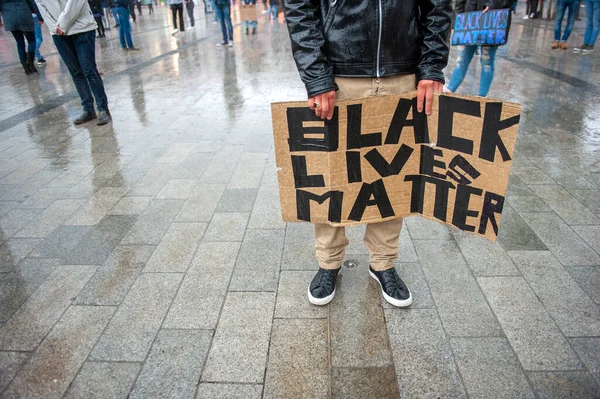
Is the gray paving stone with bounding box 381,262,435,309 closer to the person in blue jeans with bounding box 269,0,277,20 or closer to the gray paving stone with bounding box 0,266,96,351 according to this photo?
the gray paving stone with bounding box 0,266,96,351

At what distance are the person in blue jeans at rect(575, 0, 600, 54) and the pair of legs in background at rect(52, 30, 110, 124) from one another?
1012 cm

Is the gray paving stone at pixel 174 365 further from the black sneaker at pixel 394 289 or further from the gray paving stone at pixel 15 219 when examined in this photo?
the gray paving stone at pixel 15 219

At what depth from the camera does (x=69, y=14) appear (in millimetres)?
5094

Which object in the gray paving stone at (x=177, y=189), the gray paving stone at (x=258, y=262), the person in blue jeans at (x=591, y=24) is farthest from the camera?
the person in blue jeans at (x=591, y=24)

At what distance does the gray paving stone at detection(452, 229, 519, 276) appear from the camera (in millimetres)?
2670

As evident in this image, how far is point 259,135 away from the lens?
5.17 metres

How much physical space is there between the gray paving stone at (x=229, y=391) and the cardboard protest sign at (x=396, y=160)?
88 centimetres

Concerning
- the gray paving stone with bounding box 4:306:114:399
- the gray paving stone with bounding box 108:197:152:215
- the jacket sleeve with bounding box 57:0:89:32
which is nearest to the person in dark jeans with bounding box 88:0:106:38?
the jacket sleeve with bounding box 57:0:89:32

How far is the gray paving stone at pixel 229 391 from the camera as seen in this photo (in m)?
1.89

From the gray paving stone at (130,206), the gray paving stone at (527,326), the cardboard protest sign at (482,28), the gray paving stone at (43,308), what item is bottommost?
the gray paving stone at (527,326)

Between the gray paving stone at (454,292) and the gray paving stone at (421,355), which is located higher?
the gray paving stone at (454,292)

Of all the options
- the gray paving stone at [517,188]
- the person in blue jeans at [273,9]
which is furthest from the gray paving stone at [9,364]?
the person in blue jeans at [273,9]

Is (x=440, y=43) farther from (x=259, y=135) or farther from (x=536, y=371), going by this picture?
(x=259, y=135)

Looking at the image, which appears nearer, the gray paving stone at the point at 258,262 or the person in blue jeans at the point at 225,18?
the gray paving stone at the point at 258,262
